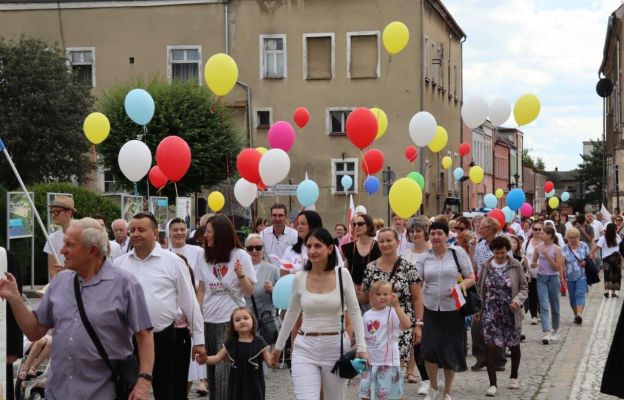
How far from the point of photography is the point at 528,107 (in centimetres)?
1752

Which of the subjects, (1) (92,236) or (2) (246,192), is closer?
(1) (92,236)

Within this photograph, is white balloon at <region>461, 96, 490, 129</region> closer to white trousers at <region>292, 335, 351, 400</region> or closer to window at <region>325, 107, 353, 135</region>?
white trousers at <region>292, 335, 351, 400</region>

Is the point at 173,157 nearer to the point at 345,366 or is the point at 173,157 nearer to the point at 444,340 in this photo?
the point at 444,340

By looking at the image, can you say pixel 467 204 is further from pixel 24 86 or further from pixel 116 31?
pixel 24 86

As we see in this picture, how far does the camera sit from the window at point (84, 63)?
157 feet

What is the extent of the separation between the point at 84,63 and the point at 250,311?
134 ft

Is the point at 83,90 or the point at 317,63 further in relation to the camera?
the point at 317,63

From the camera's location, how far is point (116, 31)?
1885 inches

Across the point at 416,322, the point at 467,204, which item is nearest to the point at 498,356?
the point at 416,322

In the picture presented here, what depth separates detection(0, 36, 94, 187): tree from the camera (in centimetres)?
Result: 4006

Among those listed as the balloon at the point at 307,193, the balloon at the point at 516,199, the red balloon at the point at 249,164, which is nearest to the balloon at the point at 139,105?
the red balloon at the point at 249,164

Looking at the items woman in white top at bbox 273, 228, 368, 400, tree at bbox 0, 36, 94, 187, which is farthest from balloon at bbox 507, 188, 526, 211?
tree at bbox 0, 36, 94, 187

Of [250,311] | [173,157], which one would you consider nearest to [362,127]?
[173,157]

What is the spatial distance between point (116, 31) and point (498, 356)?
36.7 meters
